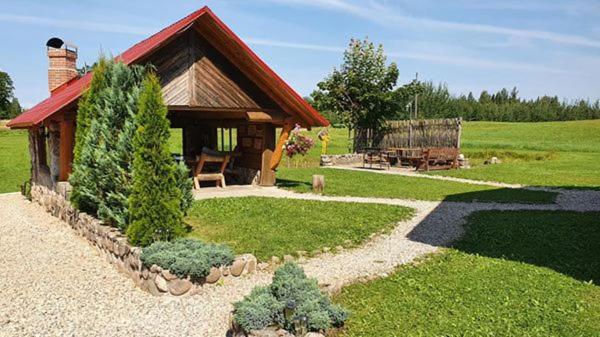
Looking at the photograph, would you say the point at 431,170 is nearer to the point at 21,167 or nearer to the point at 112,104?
the point at 112,104

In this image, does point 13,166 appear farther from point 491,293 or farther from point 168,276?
point 491,293

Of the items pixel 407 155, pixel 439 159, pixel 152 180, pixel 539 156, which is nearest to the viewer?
pixel 152 180

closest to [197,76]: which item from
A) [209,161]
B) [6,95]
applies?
[209,161]

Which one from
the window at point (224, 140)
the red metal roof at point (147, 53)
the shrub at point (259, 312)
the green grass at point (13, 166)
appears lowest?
the green grass at point (13, 166)

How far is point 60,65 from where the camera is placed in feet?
56.5

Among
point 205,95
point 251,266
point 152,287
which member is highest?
point 205,95

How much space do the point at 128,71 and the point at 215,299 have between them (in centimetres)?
450

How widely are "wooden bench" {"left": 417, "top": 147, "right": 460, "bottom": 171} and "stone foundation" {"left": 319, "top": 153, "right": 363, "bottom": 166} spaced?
15.1 ft

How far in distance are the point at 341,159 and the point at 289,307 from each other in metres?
20.7

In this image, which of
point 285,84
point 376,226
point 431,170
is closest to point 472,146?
point 431,170

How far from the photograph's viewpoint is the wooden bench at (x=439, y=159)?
21.3 meters

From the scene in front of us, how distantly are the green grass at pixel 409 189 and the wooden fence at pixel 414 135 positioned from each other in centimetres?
620

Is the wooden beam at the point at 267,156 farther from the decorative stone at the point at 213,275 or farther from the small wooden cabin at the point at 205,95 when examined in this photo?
the decorative stone at the point at 213,275

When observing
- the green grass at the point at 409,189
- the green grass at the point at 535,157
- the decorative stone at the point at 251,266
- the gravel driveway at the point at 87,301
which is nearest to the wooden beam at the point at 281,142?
the green grass at the point at 409,189
